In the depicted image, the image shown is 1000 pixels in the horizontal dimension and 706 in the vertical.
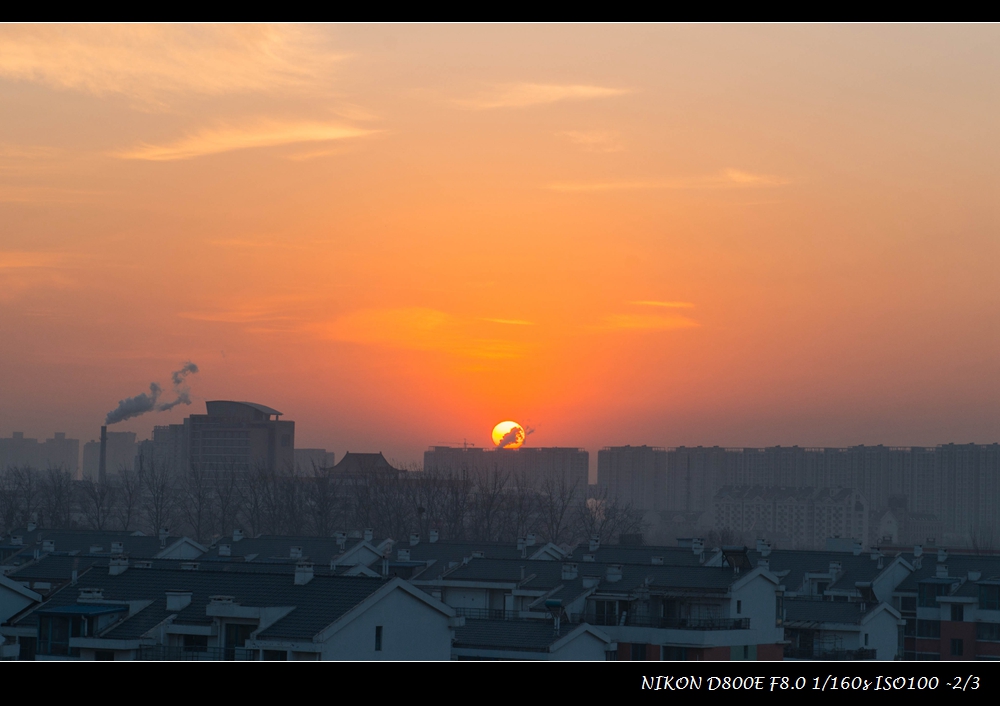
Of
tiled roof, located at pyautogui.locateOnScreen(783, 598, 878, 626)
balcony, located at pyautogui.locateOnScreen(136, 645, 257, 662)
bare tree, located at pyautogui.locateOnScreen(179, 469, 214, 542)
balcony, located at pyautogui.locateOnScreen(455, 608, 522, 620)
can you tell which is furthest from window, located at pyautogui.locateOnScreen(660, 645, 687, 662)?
bare tree, located at pyautogui.locateOnScreen(179, 469, 214, 542)

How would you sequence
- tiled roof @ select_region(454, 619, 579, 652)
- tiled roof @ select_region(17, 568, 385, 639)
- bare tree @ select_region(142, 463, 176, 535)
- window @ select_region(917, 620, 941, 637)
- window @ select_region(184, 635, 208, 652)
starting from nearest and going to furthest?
tiled roof @ select_region(17, 568, 385, 639)
window @ select_region(184, 635, 208, 652)
tiled roof @ select_region(454, 619, 579, 652)
window @ select_region(917, 620, 941, 637)
bare tree @ select_region(142, 463, 176, 535)

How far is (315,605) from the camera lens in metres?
17.6

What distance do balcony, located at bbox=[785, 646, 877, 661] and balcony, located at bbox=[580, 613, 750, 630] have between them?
309 centimetres

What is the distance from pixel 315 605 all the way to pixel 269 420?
11631cm

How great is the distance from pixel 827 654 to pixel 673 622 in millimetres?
4786

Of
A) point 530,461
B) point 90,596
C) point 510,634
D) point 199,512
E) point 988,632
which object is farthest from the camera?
point 530,461

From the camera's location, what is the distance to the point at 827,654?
26.6m

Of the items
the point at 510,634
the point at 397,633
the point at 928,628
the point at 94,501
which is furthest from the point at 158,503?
the point at 397,633

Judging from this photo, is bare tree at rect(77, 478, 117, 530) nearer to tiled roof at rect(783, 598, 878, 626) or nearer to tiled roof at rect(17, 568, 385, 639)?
tiled roof at rect(783, 598, 878, 626)

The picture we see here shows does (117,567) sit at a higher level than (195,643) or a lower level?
higher

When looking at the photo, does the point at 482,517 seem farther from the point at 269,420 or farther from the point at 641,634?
the point at 269,420

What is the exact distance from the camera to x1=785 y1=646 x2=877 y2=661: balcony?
26.4 metres

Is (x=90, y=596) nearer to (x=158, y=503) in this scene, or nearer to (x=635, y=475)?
(x=158, y=503)
